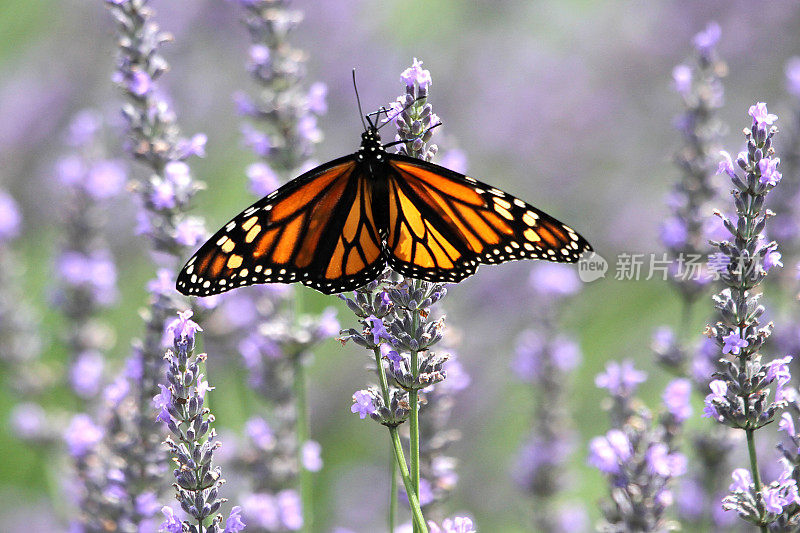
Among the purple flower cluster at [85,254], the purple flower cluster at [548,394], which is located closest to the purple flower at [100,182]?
the purple flower cluster at [85,254]

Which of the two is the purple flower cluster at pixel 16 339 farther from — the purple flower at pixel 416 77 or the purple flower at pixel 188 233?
the purple flower at pixel 416 77

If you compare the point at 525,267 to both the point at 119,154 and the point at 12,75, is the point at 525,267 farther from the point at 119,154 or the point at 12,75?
the point at 12,75

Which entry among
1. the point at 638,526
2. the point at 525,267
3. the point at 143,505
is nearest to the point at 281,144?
the point at 143,505

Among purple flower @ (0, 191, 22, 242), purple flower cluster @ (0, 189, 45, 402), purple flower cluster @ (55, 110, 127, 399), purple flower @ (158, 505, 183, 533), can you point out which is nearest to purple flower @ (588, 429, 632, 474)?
purple flower @ (158, 505, 183, 533)

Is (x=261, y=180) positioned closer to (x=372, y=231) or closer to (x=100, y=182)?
(x=372, y=231)

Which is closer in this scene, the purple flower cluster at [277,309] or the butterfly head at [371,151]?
the butterfly head at [371,151]
